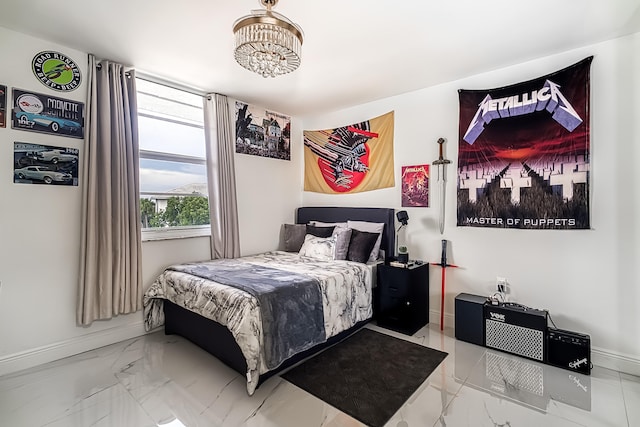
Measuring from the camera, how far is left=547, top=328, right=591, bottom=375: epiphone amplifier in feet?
7.42

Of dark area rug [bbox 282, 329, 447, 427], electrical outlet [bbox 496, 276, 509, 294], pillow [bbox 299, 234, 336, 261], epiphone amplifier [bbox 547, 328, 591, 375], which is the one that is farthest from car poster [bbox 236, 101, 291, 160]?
epiphone amplifier [bbox 547, 328, 591, 375]

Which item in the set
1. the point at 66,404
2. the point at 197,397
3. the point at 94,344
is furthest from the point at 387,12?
the point at 94,344

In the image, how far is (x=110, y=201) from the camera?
2672 mm

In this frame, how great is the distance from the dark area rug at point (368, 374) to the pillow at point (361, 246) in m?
0.82

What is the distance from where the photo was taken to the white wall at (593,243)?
7.61 ft

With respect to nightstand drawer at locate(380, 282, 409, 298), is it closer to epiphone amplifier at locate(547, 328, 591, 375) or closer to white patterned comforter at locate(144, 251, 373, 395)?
white patterned comforter at locate(144, 251, 373, 395)

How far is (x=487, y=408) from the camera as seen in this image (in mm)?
1875

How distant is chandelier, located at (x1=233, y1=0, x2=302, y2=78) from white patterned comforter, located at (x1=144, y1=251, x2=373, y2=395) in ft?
5.13

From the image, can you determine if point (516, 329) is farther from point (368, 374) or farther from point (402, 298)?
point (368, 374)

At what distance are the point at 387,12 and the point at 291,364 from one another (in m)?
2.69

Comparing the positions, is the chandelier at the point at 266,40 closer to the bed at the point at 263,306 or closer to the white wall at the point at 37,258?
the bed at the point at 263,306

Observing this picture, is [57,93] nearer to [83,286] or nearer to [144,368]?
[83,286]

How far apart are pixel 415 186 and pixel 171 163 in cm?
277

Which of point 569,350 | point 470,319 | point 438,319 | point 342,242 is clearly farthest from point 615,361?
point 342,242
